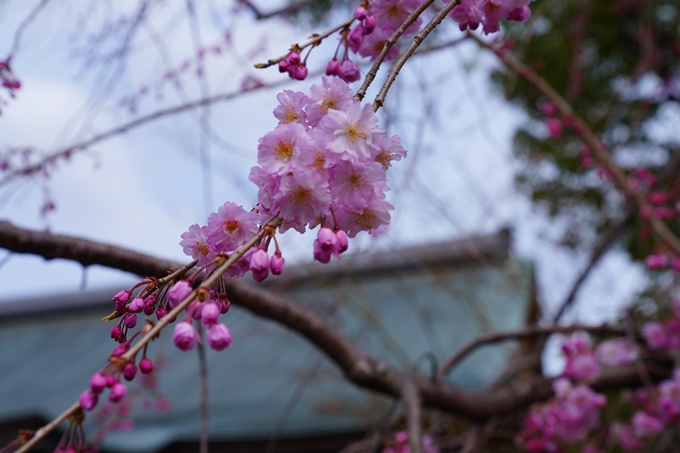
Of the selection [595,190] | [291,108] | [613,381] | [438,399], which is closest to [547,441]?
[613,381]

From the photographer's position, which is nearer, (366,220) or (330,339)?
(366,220)

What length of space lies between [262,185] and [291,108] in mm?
126

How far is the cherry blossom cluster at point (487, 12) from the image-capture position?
90cm

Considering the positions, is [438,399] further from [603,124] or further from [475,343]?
[603,124]

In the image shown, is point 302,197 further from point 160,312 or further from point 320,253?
point 160,312

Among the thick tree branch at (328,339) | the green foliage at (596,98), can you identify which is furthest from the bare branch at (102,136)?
the green foliage at (596,98)

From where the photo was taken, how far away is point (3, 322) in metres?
8.05

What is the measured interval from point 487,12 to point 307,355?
4.43 m

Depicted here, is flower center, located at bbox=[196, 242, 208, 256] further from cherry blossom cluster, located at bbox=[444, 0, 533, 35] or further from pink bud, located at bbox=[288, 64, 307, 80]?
cherry blossom cluster, located at bbox=[444, 0, 533, 35]

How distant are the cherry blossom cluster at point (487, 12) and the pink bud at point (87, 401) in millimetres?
720

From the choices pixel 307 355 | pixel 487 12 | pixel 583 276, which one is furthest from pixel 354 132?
pixel 307 355

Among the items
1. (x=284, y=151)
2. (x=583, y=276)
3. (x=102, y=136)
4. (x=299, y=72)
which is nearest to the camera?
(x=284, y=151)

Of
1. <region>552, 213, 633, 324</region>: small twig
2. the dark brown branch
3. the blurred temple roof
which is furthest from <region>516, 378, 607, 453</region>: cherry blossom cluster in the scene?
<region>552, 213, 633, 324</region>: small twig

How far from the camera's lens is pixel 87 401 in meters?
Result: 0.56
